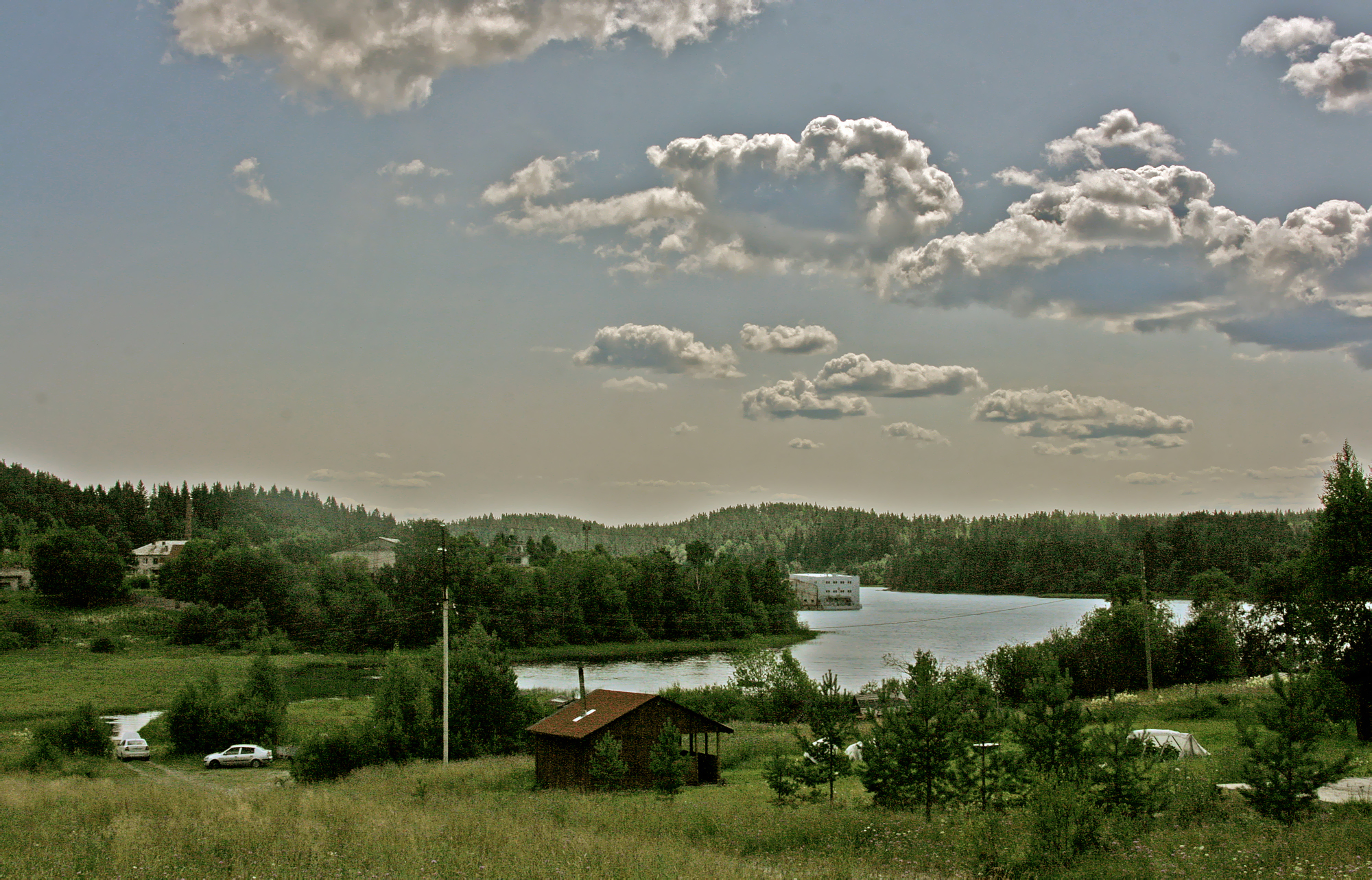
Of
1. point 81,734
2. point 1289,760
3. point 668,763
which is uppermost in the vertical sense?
point 1289,760

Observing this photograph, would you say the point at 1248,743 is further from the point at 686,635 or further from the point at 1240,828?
the point at 686,635

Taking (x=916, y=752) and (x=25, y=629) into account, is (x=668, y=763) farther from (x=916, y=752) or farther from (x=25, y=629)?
(x=25, y=629)

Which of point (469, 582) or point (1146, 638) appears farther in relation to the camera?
point (469, 582)

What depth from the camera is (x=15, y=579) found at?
107 meters

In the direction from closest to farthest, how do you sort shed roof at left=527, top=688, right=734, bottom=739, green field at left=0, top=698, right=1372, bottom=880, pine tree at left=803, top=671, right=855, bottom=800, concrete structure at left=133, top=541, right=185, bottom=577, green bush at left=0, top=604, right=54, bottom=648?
green field at left=0, top=698, right=1372, bottom=880, pine tree at left=803, top=671, right=855, bottom=800, shed roof at left=527, top=688, right=734, bottom=739, green bush at left=0, top=604, right=54, bottom=648, concrete structure at left=133, top=541, right=185, bottom=577

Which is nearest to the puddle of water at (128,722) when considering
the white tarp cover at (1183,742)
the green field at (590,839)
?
the green field at (590,839)

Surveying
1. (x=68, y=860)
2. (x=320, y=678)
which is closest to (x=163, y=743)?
(x=320, y=678)

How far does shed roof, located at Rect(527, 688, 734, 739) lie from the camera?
30141mm

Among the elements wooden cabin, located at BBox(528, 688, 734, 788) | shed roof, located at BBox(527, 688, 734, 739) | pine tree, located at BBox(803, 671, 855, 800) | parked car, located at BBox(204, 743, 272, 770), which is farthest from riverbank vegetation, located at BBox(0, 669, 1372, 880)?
parked car, located at BBox(204, 743, 272, 770)

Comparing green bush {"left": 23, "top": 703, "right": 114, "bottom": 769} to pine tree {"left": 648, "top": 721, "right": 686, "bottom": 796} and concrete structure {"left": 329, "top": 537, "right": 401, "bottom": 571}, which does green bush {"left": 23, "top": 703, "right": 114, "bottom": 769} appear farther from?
concrete structure {"left": 329, "top": 537, "right": 401, "bottom": 571}

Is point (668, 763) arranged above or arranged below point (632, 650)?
above

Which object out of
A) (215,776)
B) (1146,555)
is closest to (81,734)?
(215,776)

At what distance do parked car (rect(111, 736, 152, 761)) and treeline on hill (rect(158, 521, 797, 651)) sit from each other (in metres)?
50.3

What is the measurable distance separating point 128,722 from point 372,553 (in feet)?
314
